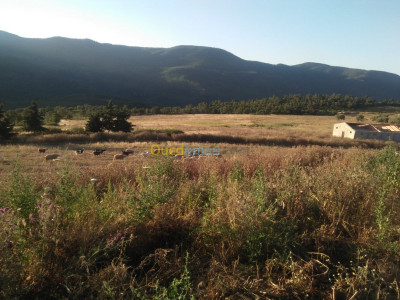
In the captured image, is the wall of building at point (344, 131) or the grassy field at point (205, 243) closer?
the grassy field at point (205, 243)

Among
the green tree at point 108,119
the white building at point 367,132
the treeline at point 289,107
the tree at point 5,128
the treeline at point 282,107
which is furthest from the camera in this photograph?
the treeline at point 289,107

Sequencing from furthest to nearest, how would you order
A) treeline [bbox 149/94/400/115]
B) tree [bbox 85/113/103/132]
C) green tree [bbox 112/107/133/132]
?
1. treeline [bbox 149/94/400/115]
2. green tree [bbox 112/107/133/132]
3. tree [bbox 85/113/103/132]

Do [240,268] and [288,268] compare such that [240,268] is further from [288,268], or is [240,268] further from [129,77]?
[129,77]

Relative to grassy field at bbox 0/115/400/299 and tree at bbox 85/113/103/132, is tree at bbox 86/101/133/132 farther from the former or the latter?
grassy field at bbox 0/115/400/299

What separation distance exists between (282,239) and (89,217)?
2.48 m

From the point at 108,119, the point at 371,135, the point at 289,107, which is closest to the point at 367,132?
the point at 371,135

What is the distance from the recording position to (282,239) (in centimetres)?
313

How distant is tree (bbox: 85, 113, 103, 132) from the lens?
34.9 meters

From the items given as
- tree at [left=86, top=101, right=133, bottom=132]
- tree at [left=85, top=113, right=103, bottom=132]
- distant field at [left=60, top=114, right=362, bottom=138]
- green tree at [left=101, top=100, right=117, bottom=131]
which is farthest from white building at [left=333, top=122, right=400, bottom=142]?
tree at [left=85, top=113, right=103, bottom=132]

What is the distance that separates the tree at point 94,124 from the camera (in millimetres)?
34875

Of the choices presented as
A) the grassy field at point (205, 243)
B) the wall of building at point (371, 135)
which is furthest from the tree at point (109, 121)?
the wall of building at point (371, 135)

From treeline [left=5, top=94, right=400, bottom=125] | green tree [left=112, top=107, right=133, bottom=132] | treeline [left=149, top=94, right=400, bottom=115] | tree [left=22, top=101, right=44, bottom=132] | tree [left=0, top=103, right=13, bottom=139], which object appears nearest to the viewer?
tree [left=0, top=103, right=13, bottom=139]

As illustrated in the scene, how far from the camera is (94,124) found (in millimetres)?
35250

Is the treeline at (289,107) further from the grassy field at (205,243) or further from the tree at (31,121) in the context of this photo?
the grassy field at (205,243)
